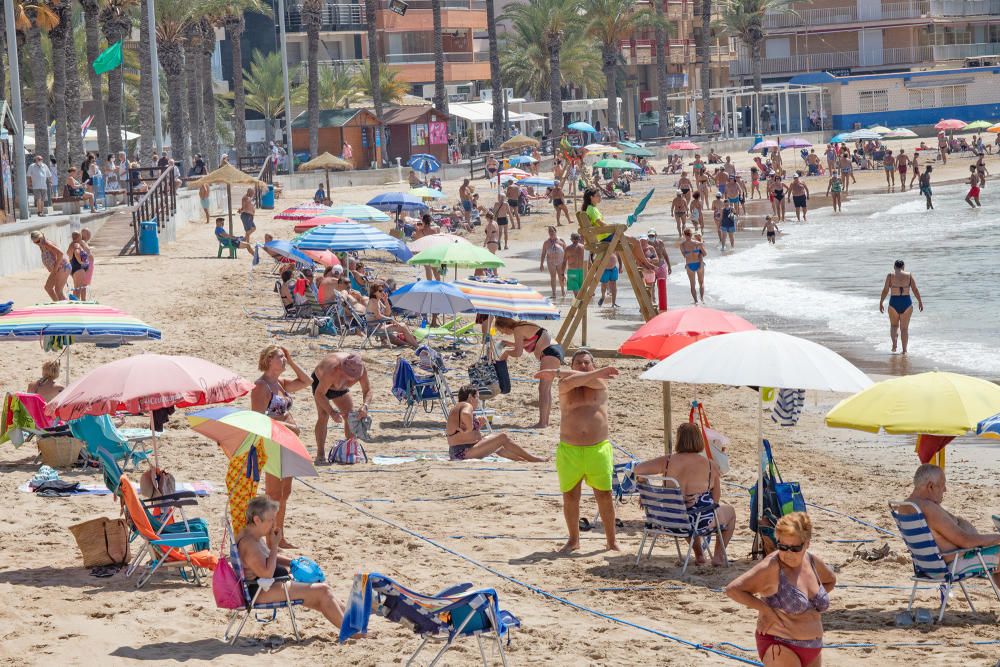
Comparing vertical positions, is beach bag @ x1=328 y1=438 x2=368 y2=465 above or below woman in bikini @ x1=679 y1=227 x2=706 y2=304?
below

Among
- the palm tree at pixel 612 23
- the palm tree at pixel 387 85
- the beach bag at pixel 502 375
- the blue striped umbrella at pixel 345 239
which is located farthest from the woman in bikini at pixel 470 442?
the palm tree at pixel 612 23

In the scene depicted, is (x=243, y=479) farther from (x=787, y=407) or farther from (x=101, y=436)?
(x=787, y=407)

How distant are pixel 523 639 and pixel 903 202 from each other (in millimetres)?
39506

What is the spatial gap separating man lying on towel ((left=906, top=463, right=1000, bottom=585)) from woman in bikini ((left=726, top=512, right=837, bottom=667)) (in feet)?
7.19

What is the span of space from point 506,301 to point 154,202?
643 inches

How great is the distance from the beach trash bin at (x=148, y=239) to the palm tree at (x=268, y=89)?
35859 millimetres

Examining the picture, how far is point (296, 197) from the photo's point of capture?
4188 cm

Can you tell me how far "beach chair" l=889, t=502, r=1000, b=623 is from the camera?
735 centimetres

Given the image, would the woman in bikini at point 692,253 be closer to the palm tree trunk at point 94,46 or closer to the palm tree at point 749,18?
the palm tree trunk at point 94,46

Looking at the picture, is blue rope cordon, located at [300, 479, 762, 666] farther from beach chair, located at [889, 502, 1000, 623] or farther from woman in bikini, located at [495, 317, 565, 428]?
woman in bikini, located at [495, 317, 565, 428]

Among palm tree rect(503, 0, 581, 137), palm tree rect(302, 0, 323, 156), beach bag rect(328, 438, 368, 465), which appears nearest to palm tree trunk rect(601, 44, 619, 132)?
palm tree rect(503, 0, 581, 137)

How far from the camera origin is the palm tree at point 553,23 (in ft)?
197

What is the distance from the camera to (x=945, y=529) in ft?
24.3

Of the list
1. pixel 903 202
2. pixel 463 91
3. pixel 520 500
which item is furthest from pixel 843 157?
pixel 520 500
